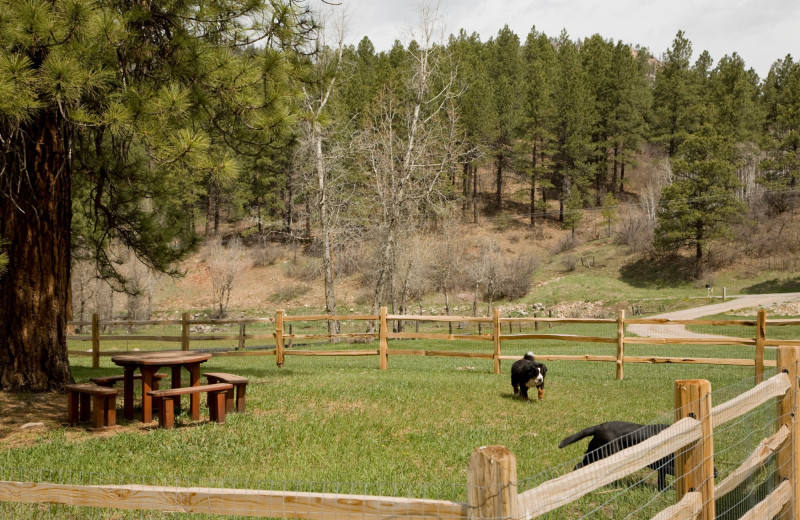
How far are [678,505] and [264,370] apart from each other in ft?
37.3

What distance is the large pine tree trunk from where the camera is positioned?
904 cm

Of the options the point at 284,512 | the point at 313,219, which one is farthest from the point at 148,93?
the point at 313,219

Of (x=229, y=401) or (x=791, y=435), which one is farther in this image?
(x=229, y=401)

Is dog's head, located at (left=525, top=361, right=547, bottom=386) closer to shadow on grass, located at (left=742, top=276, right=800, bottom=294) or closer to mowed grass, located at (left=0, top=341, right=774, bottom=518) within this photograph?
mowed grass, located at (left=0, top=341, right=774, bottom=518)

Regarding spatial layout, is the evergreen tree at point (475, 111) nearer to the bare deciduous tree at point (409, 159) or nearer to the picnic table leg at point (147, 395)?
the bare deciduous tree at point (409, 159)

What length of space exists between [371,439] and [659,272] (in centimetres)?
4007

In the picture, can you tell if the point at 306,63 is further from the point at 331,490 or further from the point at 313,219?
the point at 313,219

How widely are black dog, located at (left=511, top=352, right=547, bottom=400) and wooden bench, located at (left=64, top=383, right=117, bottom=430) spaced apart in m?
5.42

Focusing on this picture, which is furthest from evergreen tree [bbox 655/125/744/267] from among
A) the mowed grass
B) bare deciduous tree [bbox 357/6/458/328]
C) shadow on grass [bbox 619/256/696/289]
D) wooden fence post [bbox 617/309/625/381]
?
the mowed grass

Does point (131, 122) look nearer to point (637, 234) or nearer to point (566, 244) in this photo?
point (637, 234)

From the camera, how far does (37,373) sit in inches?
366

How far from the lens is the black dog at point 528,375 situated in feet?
31.4

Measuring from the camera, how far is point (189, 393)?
7.92 metres

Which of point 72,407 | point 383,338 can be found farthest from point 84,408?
point 383,338
